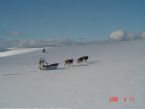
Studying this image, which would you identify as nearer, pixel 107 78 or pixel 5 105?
pixel 5 105

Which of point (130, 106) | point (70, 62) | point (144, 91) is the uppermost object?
point (70, 62)

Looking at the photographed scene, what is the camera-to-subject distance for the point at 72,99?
8.31 m

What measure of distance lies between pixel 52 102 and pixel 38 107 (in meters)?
0.59

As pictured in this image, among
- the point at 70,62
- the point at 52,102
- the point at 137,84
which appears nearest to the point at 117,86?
the point at 137,84

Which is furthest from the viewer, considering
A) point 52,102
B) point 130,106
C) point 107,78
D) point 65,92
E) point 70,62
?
point 70,62

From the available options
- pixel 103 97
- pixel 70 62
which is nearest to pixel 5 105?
pixel 103 97

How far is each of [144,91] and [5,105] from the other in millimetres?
5025

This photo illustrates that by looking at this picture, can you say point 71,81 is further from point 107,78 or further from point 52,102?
point 52,102

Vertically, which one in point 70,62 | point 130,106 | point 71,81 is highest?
point 70,62

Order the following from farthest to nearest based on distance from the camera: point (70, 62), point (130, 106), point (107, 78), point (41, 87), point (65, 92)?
1. point (70, 62)
2. point (107, 78)
3. point (41, 87)
4. point (65, 92)
5. point (130, 106)

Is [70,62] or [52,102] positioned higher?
[70,62]

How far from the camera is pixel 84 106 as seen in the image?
7613 mm

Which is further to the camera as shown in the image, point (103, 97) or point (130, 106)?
point (103, 97)

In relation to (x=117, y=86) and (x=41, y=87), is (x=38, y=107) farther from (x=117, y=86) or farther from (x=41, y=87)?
(x=117, y=86)
